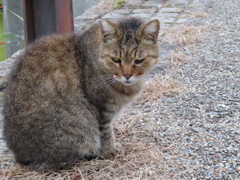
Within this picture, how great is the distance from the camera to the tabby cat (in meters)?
2.66

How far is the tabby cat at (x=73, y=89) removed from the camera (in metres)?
2.66

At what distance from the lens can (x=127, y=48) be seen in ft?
9.11

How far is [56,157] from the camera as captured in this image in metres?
2.70

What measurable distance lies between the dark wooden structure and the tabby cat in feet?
3.41

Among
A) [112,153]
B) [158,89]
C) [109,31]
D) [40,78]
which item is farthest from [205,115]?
[40,78]

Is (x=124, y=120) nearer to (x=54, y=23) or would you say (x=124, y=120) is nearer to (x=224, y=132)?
(x=224, y=132)

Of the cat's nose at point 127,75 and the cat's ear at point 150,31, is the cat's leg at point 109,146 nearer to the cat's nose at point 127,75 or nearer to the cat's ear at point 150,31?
the cat's nose at point 127,75

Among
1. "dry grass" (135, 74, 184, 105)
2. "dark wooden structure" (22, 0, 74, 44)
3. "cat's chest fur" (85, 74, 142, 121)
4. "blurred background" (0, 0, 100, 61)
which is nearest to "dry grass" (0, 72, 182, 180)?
"cat's chest fur" (85, 74, 142, 121)

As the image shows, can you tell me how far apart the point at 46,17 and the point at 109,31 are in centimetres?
156

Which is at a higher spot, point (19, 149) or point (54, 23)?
point (54, 23)

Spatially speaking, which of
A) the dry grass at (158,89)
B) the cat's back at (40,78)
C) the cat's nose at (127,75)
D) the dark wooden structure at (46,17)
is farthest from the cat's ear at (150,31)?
the dark wooden structure at (46,17)

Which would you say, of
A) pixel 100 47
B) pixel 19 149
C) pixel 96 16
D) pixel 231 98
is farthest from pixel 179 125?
pixel 96 16

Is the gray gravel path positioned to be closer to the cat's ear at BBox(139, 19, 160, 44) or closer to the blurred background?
the cat's ear at BBox(139, 19, 160, 44)

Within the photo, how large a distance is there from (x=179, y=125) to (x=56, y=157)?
134 cm
